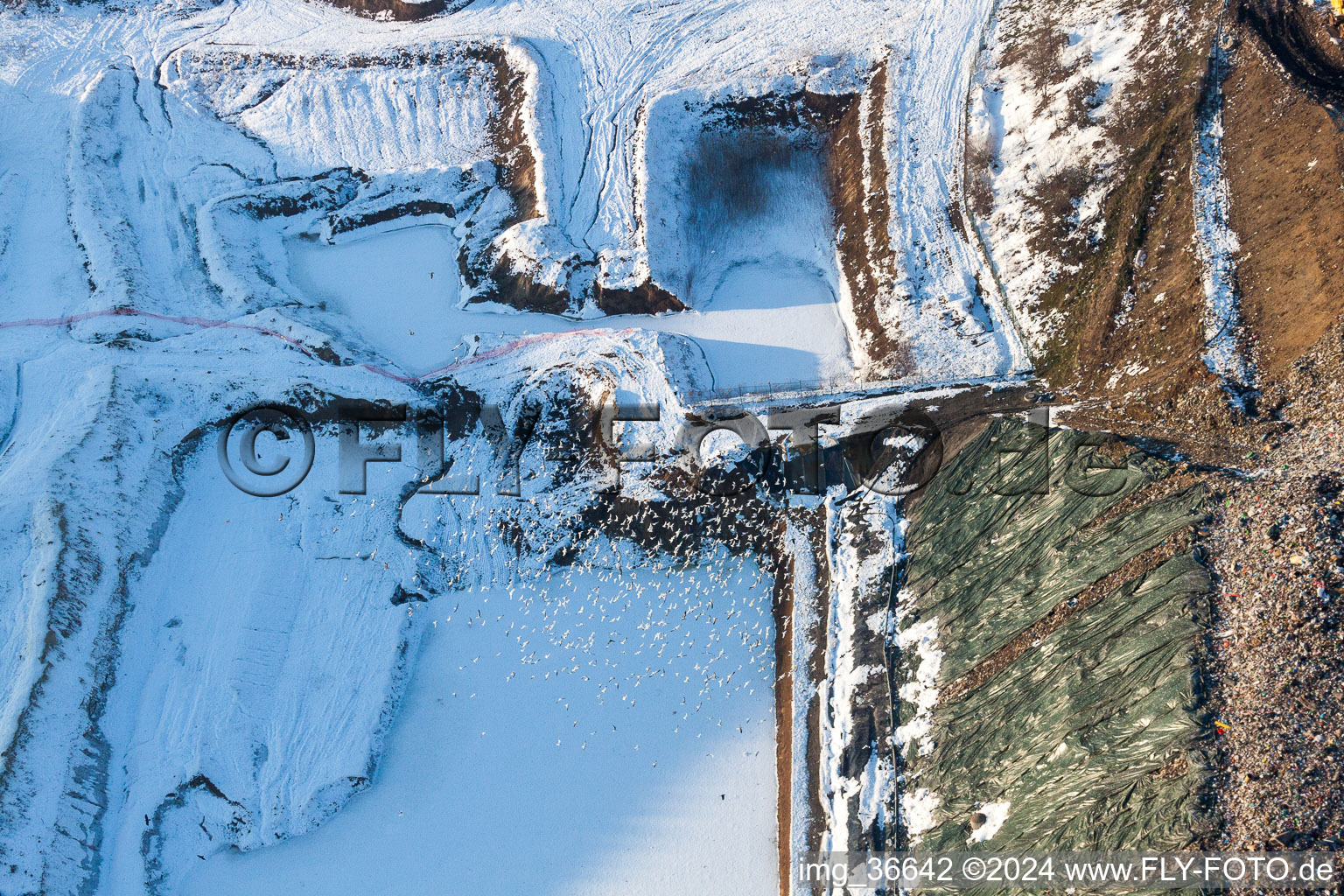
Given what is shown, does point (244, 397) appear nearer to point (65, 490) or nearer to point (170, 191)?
point (65, 490)

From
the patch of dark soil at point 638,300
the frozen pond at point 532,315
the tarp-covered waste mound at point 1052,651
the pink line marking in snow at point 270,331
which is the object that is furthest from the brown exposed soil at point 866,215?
the pink line marking in snow at point 270,331

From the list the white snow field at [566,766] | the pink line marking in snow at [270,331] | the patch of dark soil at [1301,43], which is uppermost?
the patch of dark soil at [1301,43]

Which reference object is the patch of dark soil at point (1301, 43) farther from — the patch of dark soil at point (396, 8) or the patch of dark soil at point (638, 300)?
the patch of dark soil at point (396, 8)

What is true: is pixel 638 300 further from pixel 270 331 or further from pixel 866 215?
pixel 270 331

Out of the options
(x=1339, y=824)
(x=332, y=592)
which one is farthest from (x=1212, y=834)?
(x=332, y=592)

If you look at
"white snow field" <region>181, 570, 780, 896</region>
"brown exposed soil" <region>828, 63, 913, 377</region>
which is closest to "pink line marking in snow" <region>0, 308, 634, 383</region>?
"white snow field" <region>181, 570, 780, 896</region>

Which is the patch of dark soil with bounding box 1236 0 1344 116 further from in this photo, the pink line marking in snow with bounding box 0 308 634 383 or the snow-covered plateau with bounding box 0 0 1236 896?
the pink line marking in snow with bounding box 0 308 634 383

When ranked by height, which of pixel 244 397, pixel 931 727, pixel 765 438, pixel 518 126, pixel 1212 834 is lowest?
pixel 1212 834
